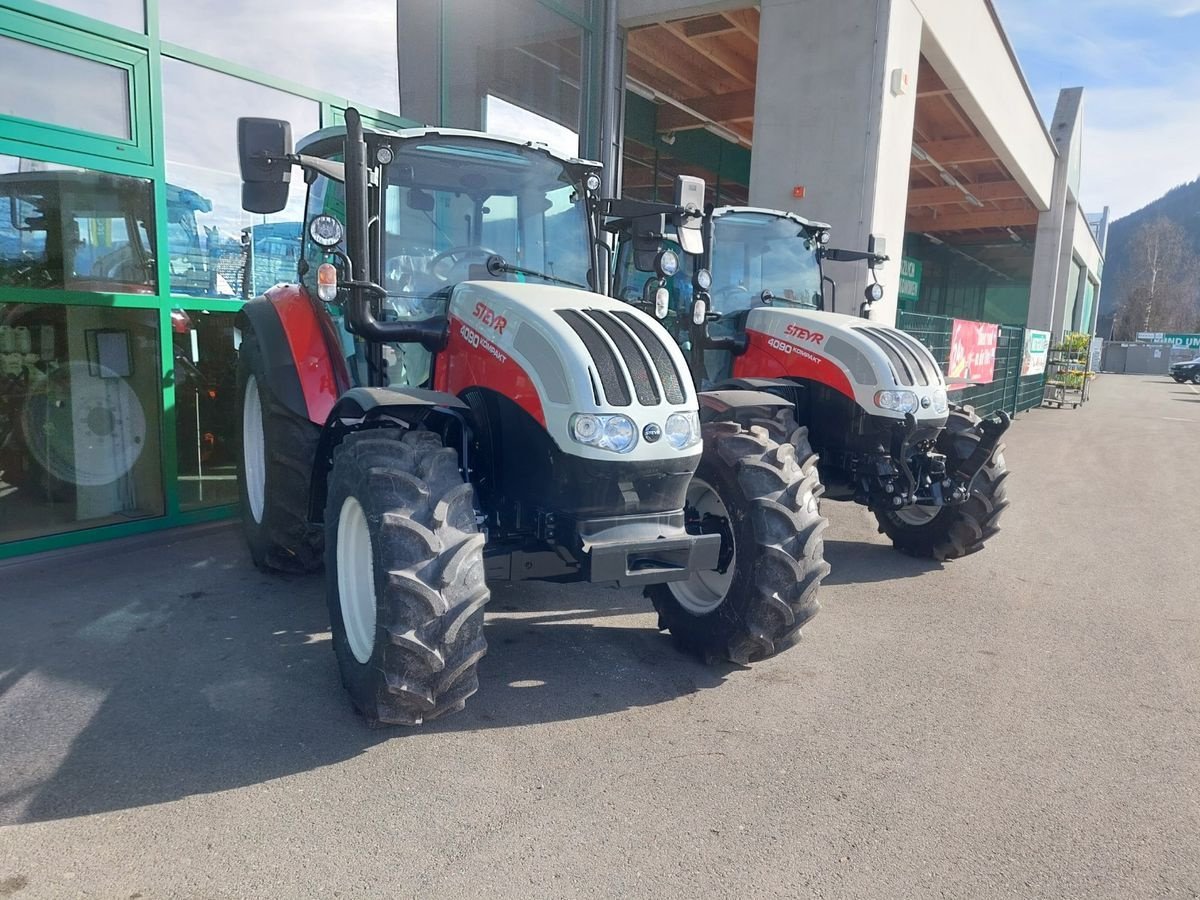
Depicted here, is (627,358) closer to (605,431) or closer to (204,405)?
(605,431)

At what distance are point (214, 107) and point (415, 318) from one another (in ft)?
10.5

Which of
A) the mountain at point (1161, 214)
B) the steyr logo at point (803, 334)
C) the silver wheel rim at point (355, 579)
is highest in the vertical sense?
the mountain at point (1161, 214)

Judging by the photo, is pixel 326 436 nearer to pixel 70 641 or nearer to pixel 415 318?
pixel 415 318

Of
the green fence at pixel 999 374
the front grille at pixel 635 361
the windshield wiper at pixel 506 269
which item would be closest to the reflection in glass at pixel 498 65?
the windshield wiper at pixel 506 269

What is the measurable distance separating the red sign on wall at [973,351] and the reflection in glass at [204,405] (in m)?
8.38

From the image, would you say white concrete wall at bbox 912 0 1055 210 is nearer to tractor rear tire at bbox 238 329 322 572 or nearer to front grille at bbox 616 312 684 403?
front grille at bbox 616 312 684 403

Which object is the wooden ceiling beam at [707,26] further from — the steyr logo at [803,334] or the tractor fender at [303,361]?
the tractor fender at [303,361]

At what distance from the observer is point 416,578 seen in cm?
288

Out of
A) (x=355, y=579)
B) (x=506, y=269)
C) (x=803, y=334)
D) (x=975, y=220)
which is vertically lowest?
(x=355, y=579)

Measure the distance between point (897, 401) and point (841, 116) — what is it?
501 cm

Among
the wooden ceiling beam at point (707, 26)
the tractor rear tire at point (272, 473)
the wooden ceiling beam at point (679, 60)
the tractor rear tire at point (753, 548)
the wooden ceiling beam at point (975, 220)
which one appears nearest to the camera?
the tractor rear tire at point (753, 548)

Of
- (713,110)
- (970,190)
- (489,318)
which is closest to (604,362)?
(489,318)

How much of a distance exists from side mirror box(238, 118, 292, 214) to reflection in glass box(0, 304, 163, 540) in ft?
8.27

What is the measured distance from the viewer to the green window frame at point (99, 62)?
15.9ft
